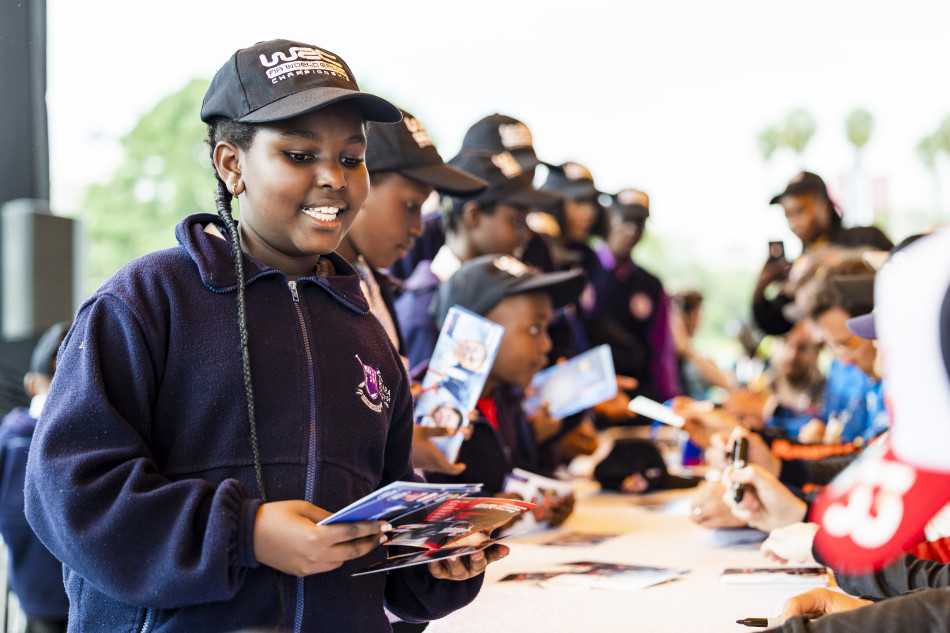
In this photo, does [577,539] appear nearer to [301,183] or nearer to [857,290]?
[857,290]

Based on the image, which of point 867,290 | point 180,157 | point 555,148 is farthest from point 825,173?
point 867,290

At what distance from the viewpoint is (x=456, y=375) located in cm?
203

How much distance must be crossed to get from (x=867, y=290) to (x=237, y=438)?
2008mm

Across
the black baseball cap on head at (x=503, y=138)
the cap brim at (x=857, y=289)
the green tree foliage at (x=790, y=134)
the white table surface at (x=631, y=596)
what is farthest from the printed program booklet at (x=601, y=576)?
the green tree foliage at (x=790, y=134)

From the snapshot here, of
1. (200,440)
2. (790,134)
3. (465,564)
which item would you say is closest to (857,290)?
(465,564)

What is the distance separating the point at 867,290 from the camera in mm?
2564

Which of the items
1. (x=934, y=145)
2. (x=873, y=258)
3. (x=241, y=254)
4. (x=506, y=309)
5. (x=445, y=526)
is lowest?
(x=445, y=526)

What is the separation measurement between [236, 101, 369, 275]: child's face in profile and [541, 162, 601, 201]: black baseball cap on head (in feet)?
11.0

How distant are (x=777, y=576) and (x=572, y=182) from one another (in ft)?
10.2

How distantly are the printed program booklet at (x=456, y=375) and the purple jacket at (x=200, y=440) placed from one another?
0.68m

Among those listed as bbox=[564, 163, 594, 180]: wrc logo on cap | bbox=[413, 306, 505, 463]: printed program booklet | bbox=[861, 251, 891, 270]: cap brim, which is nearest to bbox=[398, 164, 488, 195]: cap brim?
bbox=[413, 306, 505, 463]: printed program booklet

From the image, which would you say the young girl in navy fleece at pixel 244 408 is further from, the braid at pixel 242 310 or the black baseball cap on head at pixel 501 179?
the black baseball cap on head at pixel 501 179

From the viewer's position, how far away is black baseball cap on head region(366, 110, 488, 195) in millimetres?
2266

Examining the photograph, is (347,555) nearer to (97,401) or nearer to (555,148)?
(97,401)
